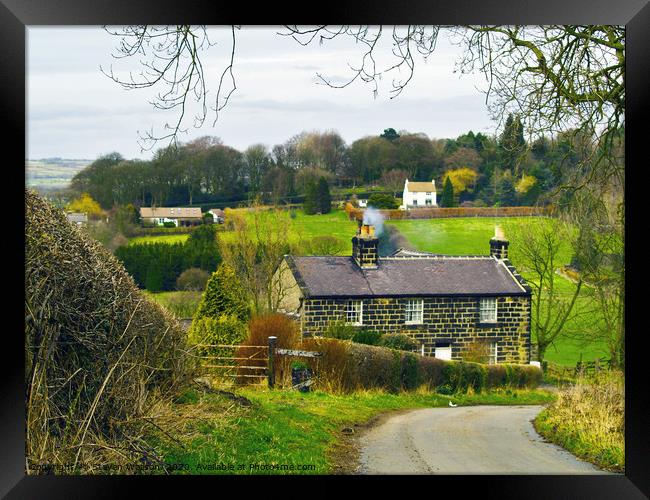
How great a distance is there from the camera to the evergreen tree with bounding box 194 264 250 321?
10688 mm

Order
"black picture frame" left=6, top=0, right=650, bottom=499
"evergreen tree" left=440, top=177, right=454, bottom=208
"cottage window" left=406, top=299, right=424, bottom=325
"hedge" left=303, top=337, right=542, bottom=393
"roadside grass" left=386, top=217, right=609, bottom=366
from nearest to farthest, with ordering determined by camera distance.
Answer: "black picture frame" left=6, top=0, right=650, bottom=499
"hedge" left=303, top=337, right=542, bottom=393
"cottage window" left=406, top=299, right=424, bottom=325
"evergreen tree" left=440, top=177, right=454, bottom=208
"roadside grass" left=386, top=217, right=609, bottom=366

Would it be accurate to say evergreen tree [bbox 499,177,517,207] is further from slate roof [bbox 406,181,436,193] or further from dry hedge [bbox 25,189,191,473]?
dry hedge [bbox 25,189,191,473]

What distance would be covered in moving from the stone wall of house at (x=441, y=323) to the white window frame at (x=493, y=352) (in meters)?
0.05

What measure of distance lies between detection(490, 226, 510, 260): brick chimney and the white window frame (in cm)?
160

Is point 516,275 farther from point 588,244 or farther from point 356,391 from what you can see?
point 356,391

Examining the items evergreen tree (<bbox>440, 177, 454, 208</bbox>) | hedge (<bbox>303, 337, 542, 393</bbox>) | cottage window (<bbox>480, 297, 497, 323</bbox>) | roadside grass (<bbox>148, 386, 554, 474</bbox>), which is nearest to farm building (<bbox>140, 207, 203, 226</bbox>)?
hedge (<bbox>303, 337, 542, 393</bbox>)

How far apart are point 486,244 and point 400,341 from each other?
7.89 feet

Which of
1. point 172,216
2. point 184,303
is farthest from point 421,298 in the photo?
point 172,216

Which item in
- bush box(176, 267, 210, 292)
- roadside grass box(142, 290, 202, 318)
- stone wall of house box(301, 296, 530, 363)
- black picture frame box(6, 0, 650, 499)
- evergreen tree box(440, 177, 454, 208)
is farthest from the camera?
evergreen tree box(440, 177, 454, 208)

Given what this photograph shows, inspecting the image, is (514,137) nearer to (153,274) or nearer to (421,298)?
(421,298)

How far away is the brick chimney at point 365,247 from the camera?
1245 centimetres

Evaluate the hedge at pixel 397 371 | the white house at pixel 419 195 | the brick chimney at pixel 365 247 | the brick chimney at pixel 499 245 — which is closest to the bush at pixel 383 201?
the white house at pixel 419 195

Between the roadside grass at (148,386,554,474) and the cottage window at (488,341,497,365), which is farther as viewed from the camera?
the cottage window at (488,341,497,365)
